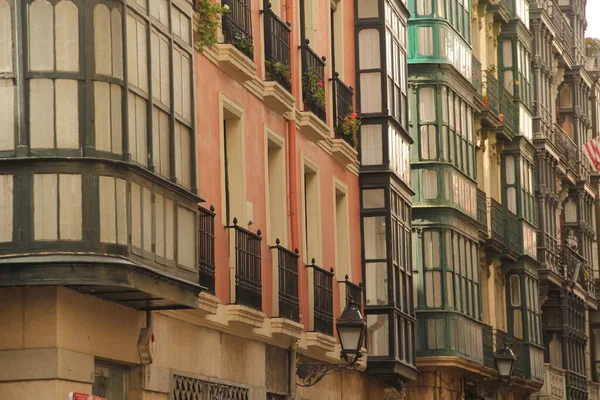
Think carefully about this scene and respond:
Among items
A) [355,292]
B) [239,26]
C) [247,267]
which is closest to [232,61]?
[239,26]

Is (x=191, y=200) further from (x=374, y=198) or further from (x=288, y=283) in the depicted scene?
(x=374, y=198)

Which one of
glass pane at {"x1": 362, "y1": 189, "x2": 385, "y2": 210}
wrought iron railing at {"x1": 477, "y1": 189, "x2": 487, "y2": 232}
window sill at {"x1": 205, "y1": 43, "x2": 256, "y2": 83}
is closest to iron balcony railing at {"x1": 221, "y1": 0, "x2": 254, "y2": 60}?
window sill at {"x1": 205, "y1": 43, "x2": 256, "y2": 83}

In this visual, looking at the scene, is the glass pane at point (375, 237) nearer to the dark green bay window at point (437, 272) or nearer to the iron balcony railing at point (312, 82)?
the iron balcony railing at point (312, 82)

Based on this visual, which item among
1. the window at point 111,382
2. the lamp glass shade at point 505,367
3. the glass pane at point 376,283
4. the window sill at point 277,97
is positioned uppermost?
the window sill at point 277,97

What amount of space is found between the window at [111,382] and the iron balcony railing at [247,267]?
339 cm

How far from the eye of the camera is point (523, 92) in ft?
165

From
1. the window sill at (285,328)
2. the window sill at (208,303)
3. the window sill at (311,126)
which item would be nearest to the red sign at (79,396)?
the window sill at (208,303)

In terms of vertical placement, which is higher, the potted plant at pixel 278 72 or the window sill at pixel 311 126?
the potted plant at pixel 278 72

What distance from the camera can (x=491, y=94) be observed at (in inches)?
1812

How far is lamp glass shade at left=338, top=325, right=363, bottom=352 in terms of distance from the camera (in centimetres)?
2450

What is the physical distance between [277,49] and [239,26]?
84.1 inches

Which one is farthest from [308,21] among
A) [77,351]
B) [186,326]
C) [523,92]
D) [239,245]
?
[523,92]

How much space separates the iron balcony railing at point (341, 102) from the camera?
28844mm

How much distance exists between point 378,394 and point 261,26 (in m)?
10.6
